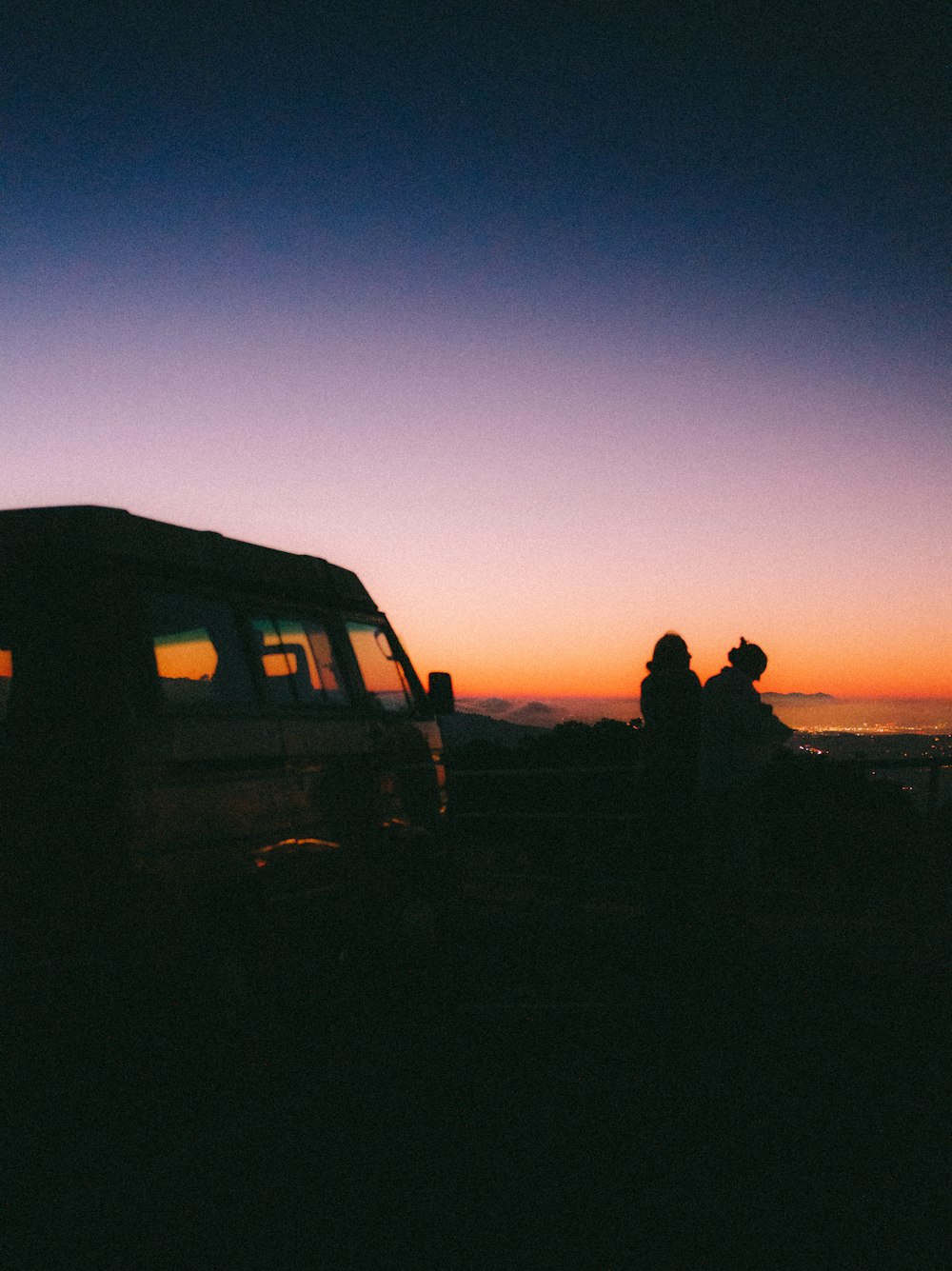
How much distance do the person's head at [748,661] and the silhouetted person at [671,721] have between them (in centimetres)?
30

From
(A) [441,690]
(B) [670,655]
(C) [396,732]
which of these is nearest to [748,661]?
(B) [670,655]

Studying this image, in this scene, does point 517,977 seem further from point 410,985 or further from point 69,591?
point 69,591

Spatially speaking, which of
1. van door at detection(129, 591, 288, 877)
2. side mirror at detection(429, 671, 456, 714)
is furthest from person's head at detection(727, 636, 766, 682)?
van door at detection(129, 591, 288, 877)

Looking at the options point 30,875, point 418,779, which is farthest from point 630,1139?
point 418,779

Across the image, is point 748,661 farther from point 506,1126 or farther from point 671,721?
point 506,1126

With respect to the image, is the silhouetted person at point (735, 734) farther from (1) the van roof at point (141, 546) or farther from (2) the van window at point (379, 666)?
(1) the van roof at point (141, 546)

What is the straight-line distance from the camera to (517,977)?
777 cm

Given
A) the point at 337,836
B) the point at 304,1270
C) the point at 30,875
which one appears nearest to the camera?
the point at 304,1270

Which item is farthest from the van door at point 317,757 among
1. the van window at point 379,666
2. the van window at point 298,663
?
the van window at point 379,666

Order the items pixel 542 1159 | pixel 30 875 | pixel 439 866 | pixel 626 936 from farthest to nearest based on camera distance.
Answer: pixel 626 936 → pixel 439 866 → pixel 30 875 → pixel 542 1159

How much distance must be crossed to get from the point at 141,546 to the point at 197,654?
586 millimetres

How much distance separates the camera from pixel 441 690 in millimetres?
8484

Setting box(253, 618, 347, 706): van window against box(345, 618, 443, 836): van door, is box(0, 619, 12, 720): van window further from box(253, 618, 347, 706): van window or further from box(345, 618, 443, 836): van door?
box(345, 618, 443, 836): van door

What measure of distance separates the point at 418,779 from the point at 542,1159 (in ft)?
12.7
